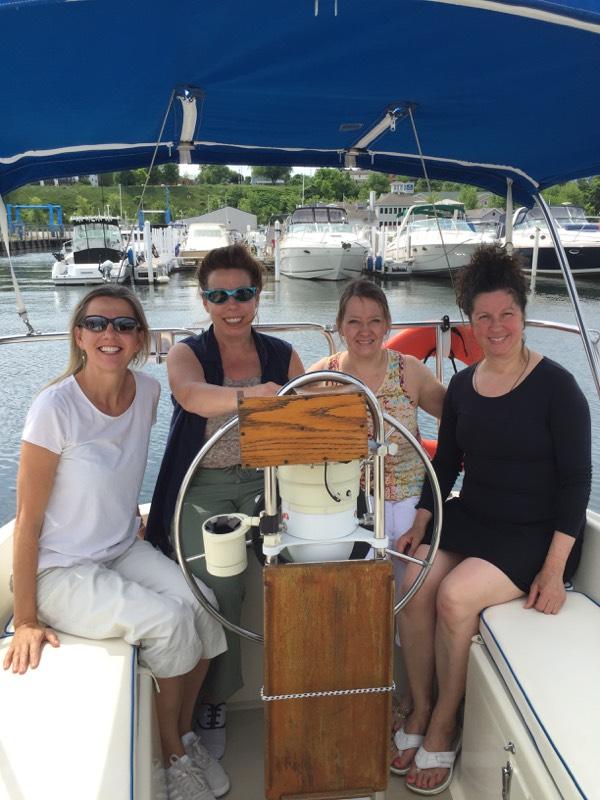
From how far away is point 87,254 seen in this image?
59.5 feet

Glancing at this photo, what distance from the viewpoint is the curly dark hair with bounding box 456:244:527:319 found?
5.65 feet

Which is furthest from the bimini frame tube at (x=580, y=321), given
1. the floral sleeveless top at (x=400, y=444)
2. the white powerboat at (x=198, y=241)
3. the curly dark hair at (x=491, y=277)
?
the white powerboat at (x=198, y=241)

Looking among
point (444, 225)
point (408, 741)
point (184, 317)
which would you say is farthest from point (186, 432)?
point (444, 225)

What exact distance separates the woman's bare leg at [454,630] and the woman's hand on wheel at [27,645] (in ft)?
2.95

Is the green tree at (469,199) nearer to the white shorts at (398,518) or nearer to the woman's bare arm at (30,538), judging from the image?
the white shorts at (398,518)

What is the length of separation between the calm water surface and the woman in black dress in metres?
0.12

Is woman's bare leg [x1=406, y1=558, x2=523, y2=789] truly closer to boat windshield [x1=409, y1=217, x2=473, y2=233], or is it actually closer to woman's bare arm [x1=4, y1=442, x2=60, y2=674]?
woman's bare arm [x1=4, y1=442, x2=60, y2=674]

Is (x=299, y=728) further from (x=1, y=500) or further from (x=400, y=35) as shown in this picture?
(x=1, y=500)

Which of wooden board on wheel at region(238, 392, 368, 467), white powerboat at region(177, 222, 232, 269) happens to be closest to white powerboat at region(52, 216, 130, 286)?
white powerboat at region(177, 222, 232, 269)

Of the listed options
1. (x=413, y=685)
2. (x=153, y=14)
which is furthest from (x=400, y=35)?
(x=413, y=685)

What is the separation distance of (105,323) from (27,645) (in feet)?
2.48

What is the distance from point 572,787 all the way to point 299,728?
1.57 feet

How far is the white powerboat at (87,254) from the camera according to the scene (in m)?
17.1

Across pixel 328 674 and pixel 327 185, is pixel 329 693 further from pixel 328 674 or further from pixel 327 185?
pixel 327 185
